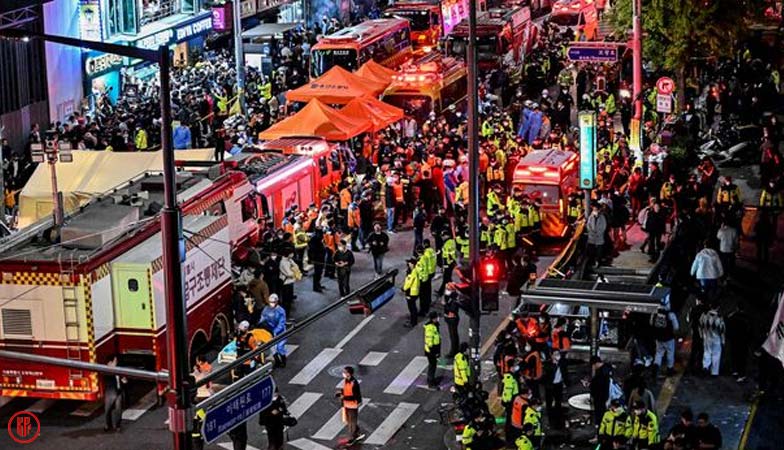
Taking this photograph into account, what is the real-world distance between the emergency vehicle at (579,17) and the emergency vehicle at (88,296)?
3224 centimetres

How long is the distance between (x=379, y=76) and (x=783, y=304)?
91.6 ft

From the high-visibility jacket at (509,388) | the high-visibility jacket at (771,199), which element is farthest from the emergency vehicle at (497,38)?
the high-visibility jacket at (509,388)

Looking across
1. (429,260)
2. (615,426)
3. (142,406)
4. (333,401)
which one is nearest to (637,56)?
(429,260)

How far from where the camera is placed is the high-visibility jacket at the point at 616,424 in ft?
77.4

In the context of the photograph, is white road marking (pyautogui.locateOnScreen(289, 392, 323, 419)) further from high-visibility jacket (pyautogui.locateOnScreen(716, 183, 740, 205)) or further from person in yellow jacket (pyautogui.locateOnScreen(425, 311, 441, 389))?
high-visibility jacket (pyautogui.locateOnScreen(716, 183, 740, 205))

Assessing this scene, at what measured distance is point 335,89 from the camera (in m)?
49.5

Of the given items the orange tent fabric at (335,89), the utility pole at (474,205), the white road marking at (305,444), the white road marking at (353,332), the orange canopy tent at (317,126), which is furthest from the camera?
the orange tent fabric at (335,89)

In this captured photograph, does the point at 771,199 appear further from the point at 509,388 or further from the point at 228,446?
the point at 228,446

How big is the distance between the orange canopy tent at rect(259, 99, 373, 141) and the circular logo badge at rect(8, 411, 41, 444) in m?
17.1

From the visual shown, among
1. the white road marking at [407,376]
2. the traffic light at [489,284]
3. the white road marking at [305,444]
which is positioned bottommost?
the white road marking at [305,444]

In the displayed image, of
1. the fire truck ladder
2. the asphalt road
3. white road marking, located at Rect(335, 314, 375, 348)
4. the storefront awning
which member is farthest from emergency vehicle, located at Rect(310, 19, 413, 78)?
the fire truck ladder

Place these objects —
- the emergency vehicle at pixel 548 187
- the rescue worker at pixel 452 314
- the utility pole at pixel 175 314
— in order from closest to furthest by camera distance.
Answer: the utility pole at pixel 175 314, the rescue worker at pixel 452 314, the emergency vehicle at pixel 548 187

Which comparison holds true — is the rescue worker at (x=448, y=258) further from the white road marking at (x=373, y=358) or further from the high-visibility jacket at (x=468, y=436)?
the high-visibility jacket at (x=468, y=436)

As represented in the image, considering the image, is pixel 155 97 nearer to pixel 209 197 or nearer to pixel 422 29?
pixel 422 29
